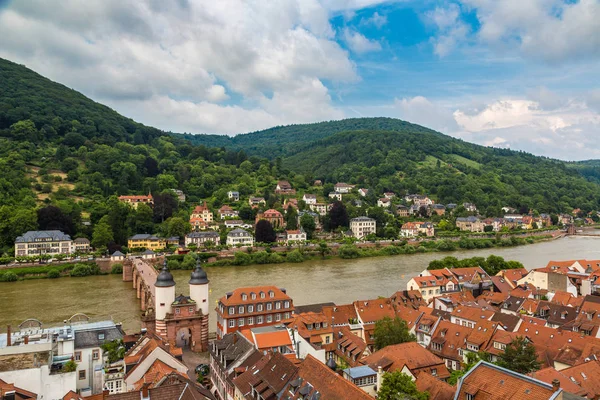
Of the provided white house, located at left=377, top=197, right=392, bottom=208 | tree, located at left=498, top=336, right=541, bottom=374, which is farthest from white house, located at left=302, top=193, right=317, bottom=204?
tree, located at left=498, top=336, right=541, bottom=374

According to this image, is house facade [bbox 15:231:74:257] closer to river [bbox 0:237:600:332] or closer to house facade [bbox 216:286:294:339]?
river [bbox 0:237:600:332]

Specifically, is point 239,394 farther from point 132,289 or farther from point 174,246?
point 174,246

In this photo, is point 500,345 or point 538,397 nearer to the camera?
point 538,397

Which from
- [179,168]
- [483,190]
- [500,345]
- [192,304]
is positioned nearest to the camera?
[500,345]

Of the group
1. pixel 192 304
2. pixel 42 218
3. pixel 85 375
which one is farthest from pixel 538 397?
pixel 42 218

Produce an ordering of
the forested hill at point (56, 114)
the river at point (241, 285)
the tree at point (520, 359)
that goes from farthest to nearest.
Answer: the forested hill at point (56, 114) → the river at point (241, 285) → the tree at point (520, 359)

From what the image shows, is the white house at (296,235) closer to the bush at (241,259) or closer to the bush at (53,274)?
the bush at (241,259)

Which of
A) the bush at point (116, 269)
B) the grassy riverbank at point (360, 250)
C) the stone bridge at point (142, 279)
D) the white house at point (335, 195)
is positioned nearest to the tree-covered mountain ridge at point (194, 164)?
the white house at point (335, 195)

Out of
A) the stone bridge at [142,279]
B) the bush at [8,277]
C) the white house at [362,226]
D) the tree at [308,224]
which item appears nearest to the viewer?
the stone bridge at [142,279]
